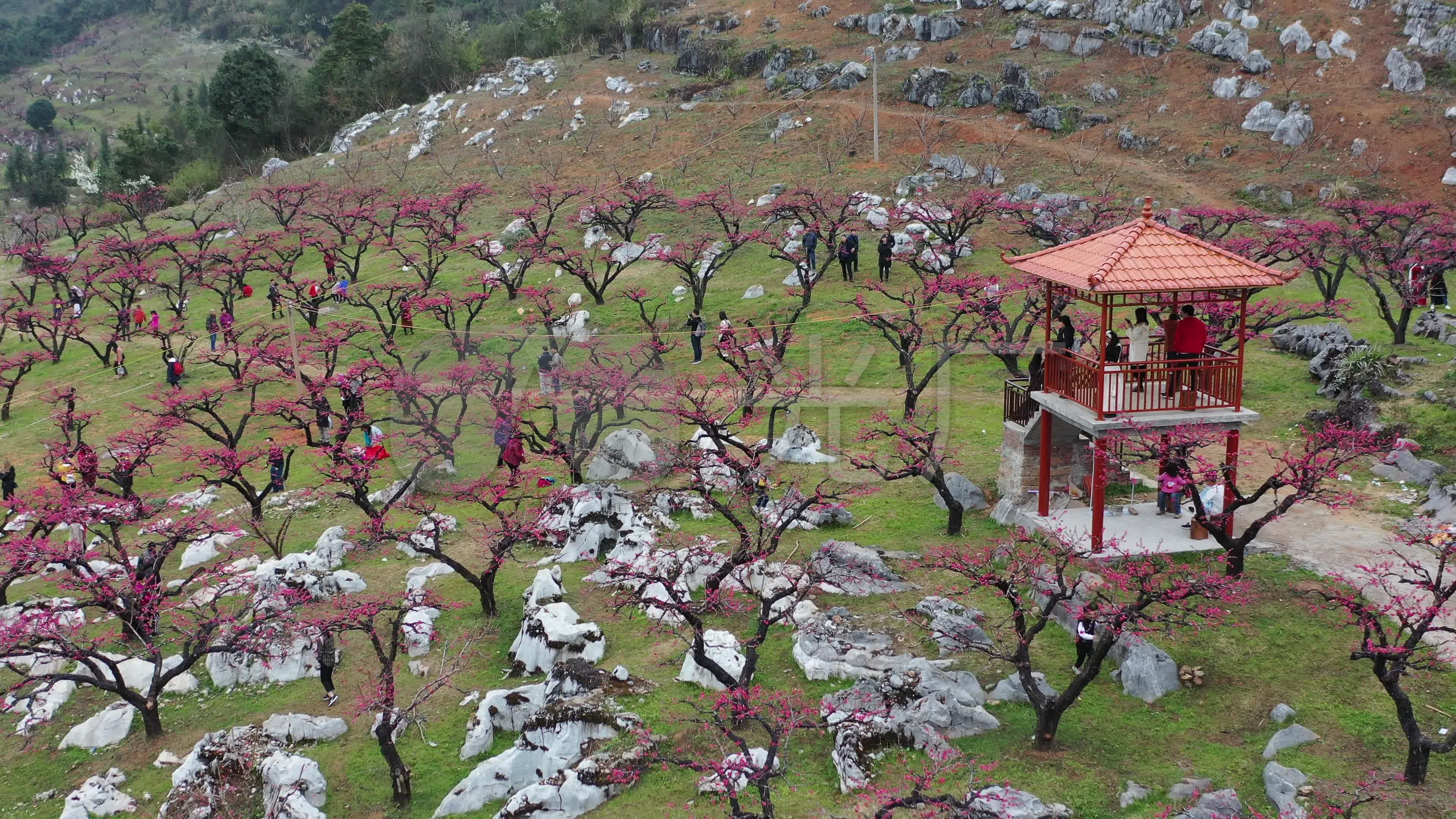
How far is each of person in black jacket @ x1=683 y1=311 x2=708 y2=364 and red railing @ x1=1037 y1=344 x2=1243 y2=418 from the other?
11.5m

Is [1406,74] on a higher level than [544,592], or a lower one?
higher

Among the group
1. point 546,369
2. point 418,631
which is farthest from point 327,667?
point 546,369

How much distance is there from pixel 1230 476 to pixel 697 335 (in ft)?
43.8

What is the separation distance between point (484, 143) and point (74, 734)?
3986 cm

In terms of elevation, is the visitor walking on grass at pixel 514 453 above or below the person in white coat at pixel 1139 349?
below

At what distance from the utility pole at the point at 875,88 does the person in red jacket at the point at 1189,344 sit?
76.9ft

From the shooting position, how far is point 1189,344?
1470 centimetres

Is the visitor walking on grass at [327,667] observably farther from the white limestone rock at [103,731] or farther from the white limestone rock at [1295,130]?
the white limestone rock at [1295,130]

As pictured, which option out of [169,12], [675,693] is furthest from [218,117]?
[169,12]

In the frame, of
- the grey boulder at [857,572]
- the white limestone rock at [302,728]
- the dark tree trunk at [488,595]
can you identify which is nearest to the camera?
the white limestone rock at [302,728]

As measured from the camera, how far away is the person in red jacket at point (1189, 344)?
48.0 feet

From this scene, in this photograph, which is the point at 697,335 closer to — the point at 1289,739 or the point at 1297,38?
the point at 1289,739

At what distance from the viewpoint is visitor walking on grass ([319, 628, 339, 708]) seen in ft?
44.8

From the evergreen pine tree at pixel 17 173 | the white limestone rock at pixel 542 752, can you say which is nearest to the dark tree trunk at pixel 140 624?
the white limestone rock at pixel 542 752
